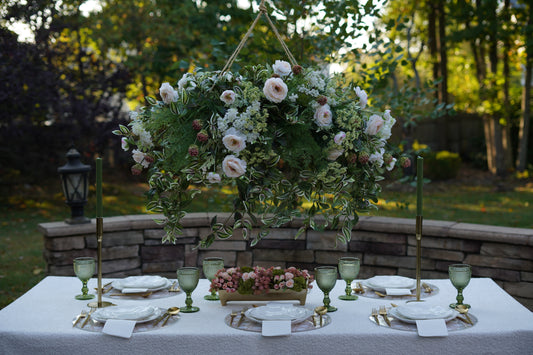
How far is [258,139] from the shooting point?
233cm

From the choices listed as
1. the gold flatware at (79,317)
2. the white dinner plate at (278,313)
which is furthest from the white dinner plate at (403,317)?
the gold flatware at (79,317)

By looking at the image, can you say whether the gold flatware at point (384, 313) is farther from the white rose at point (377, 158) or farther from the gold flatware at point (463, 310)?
the white rose at point (377, 158)

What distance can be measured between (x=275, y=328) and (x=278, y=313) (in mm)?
146

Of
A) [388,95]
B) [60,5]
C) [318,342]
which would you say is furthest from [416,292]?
[60,5]

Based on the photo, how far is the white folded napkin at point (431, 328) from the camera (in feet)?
7.74

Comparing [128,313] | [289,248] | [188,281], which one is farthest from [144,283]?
[289,248]

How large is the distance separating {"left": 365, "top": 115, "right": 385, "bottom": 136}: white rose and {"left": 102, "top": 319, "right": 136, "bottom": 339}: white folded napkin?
1236 mm

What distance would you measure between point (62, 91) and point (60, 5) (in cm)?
213

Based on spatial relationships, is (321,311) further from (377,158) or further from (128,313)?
(128,313)

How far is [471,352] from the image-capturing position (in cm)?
237

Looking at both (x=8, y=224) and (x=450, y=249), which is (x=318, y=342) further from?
(x=8, y=224)

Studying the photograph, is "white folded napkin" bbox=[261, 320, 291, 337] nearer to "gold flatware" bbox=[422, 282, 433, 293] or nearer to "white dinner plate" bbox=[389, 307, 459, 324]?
"white dinner plate" bbox=[389, 307, 459, 324]

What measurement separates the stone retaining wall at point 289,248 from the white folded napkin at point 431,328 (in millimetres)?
1829

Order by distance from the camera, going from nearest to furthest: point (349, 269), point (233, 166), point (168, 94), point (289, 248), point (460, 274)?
point (233, 166) → point (168, 94) → point (460, 274) → point (349, 269) → point (289, 248)
